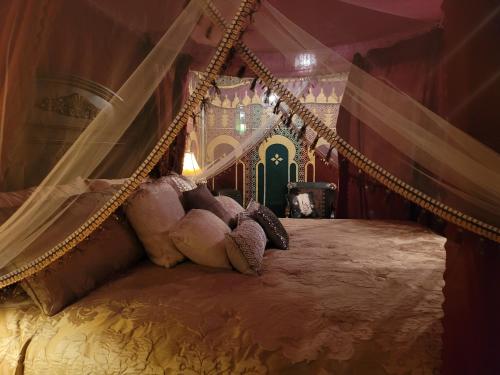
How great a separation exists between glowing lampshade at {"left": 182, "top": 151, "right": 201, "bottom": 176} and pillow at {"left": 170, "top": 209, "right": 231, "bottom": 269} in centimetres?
194

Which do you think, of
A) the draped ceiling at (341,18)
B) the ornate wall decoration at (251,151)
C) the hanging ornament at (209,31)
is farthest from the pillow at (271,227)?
the hanging ornament at (209,31)

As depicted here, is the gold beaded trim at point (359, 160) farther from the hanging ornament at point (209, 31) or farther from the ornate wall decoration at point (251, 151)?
the ornate wall decoration at point (251, 151)

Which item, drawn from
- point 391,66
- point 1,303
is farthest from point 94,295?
point 391,66

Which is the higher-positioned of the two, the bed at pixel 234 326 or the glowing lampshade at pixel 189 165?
the glowing lampshade at pixel 189 165

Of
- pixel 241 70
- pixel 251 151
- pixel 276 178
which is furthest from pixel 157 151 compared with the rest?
pixel 276 178

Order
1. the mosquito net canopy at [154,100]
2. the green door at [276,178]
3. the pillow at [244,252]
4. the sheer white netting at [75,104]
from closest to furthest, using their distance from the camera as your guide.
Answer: the mosquito net canopy at [154,100], the sheer white netting at [75,104], the pillow at [244,252], the green door at [276,178]

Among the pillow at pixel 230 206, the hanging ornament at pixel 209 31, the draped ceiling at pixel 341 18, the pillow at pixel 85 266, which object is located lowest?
the pillow at pixel 85 266

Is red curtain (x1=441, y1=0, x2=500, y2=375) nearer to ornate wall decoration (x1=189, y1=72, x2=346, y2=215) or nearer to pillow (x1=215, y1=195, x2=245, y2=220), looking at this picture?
pillow (x1=215, y1=195, x2=245, y2=220)

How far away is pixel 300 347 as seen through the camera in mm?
1193

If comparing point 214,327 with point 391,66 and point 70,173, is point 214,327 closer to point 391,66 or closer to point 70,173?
point 70,173

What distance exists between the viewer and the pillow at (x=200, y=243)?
1818 millimetres

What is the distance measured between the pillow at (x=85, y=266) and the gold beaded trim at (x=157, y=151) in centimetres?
7

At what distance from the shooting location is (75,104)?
1.54 metres

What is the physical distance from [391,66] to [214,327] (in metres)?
1.14
